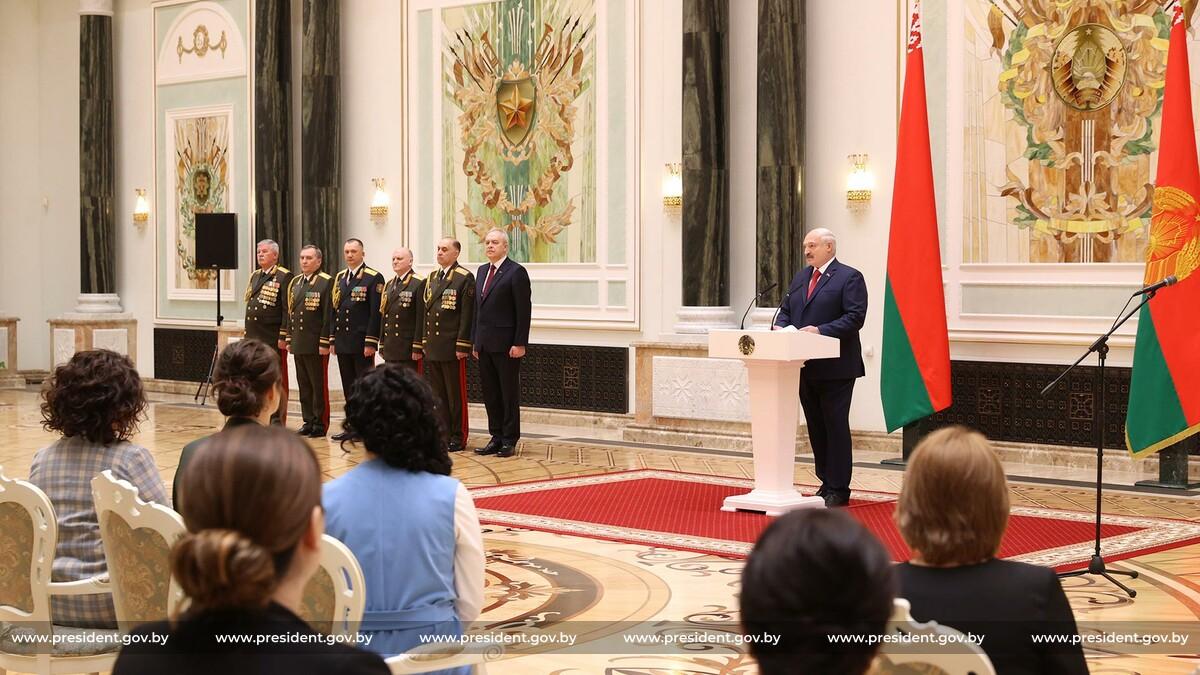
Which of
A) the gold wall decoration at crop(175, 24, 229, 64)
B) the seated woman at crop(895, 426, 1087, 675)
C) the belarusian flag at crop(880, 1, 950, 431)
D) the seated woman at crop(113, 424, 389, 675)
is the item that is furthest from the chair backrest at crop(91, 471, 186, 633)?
the gold wall decoration at crop(175, 24, 229, 64)

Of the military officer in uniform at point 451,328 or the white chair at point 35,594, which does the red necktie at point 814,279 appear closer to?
the military officer in uniform at point 451,328

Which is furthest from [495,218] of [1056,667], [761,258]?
[1056,667]

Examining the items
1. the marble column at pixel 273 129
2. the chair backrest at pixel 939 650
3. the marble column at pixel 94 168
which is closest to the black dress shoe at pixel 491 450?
the marble column at pixel 273 129

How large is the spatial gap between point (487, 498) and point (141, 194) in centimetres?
870

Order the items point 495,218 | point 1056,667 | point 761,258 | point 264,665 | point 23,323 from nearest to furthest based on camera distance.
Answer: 1. point 264,665
2. point 1056,667
3. point 761,258
4. point 495,218
5. point 23,323

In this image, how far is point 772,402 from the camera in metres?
6.66

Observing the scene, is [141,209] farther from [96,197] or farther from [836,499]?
[836,499]

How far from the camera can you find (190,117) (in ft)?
46.2

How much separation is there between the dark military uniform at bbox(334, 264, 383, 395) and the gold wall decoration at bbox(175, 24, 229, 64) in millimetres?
4612

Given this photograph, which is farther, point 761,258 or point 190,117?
point 190,117

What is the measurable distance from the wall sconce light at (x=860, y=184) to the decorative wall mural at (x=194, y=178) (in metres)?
6.87

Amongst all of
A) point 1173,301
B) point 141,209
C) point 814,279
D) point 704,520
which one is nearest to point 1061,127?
point 1173,301

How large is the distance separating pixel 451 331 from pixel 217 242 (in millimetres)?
4361

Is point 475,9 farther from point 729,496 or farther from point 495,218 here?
point 729,496
